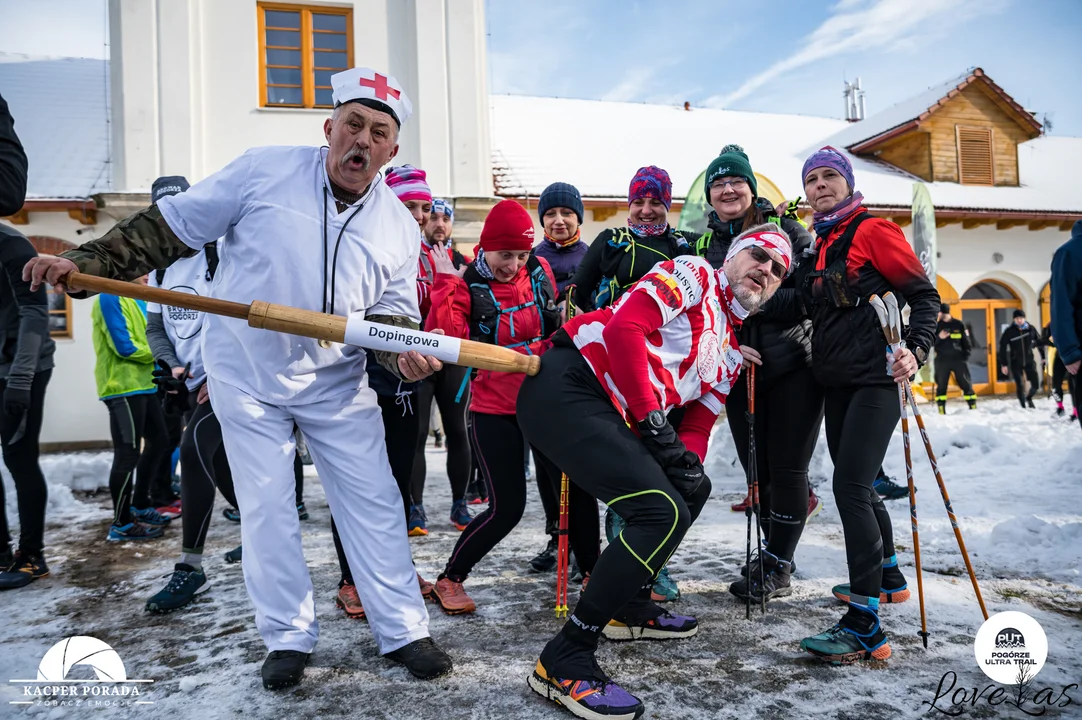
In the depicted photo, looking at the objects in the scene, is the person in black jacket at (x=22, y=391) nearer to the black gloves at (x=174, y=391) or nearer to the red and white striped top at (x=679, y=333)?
the black gloves at (x=174, y=391)

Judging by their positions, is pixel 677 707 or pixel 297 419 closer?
pixel 677 707

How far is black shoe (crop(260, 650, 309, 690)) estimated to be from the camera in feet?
8.32

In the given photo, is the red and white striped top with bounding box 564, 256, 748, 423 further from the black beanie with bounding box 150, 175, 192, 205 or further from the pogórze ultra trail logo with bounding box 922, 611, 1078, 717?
the black beanie with bounding box 150, 175, 192, 205

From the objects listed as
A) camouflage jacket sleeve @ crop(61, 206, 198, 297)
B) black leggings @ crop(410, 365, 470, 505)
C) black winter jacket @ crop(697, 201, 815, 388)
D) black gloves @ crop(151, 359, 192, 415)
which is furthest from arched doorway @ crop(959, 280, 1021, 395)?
camouflage jacket sleeve @ crop(61, 206, 198, 297)

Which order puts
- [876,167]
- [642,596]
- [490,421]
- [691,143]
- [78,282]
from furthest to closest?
[876,167]
[691,143]
[490,421]
[642,596]
[78,282]

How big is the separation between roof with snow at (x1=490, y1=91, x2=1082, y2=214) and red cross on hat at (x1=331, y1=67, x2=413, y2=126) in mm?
9546

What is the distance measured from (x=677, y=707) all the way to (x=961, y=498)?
4.13m

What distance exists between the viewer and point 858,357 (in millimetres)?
3049

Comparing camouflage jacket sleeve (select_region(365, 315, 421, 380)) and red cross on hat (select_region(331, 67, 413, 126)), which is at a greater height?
red cross on hat (select_region(331, 67, 413, 126))

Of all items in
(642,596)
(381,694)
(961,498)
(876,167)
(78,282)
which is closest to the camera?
(78,282)

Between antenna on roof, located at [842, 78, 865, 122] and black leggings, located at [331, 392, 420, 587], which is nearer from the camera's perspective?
black leggings, located at [331, 392, 420, 587]

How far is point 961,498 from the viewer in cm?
541

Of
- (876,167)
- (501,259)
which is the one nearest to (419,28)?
(501,259)

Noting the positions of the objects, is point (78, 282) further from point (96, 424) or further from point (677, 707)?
point (96, 424)
